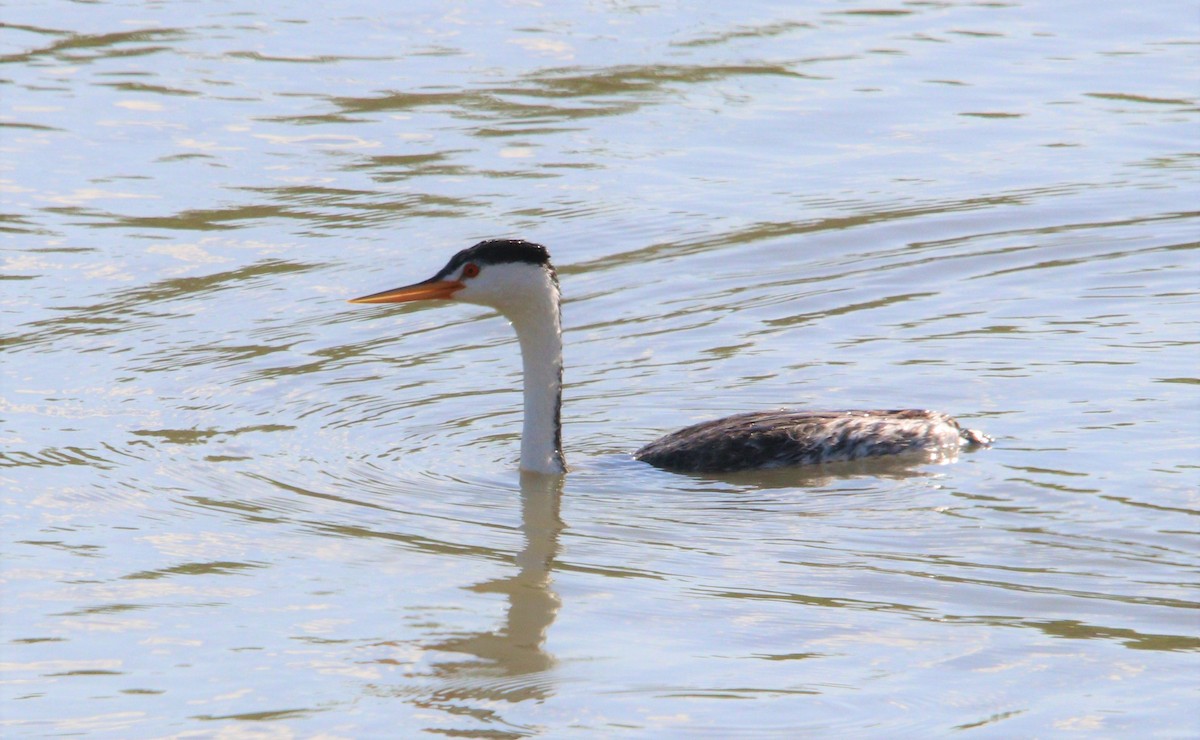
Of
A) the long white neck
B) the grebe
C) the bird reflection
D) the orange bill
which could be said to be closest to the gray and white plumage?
the grebe

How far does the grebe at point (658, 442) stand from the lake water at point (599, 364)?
0.56ft

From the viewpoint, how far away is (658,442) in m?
9.90

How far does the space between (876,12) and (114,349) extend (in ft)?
33.2

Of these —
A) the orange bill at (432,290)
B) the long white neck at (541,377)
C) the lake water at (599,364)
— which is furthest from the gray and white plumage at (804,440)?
the orange bill at (432,290)

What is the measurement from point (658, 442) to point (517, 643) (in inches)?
110

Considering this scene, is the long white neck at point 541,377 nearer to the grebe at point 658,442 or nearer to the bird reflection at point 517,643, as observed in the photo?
the grebe at point 658,442

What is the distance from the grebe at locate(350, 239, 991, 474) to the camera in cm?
957

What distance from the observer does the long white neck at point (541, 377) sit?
31.7ft

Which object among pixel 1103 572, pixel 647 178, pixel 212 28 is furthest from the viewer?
pixel 212 28

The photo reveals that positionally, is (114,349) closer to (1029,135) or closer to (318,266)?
(318,266)

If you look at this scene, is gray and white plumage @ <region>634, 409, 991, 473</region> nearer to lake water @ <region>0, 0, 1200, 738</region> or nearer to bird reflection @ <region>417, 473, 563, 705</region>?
lake water @ <region>0, 0, 1200, 738</region>

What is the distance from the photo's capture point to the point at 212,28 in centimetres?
1800

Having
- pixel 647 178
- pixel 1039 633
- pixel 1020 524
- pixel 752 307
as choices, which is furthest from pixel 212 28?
pixel 1039 633

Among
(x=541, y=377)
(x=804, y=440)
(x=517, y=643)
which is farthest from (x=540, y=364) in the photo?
(x=517, y=643)
